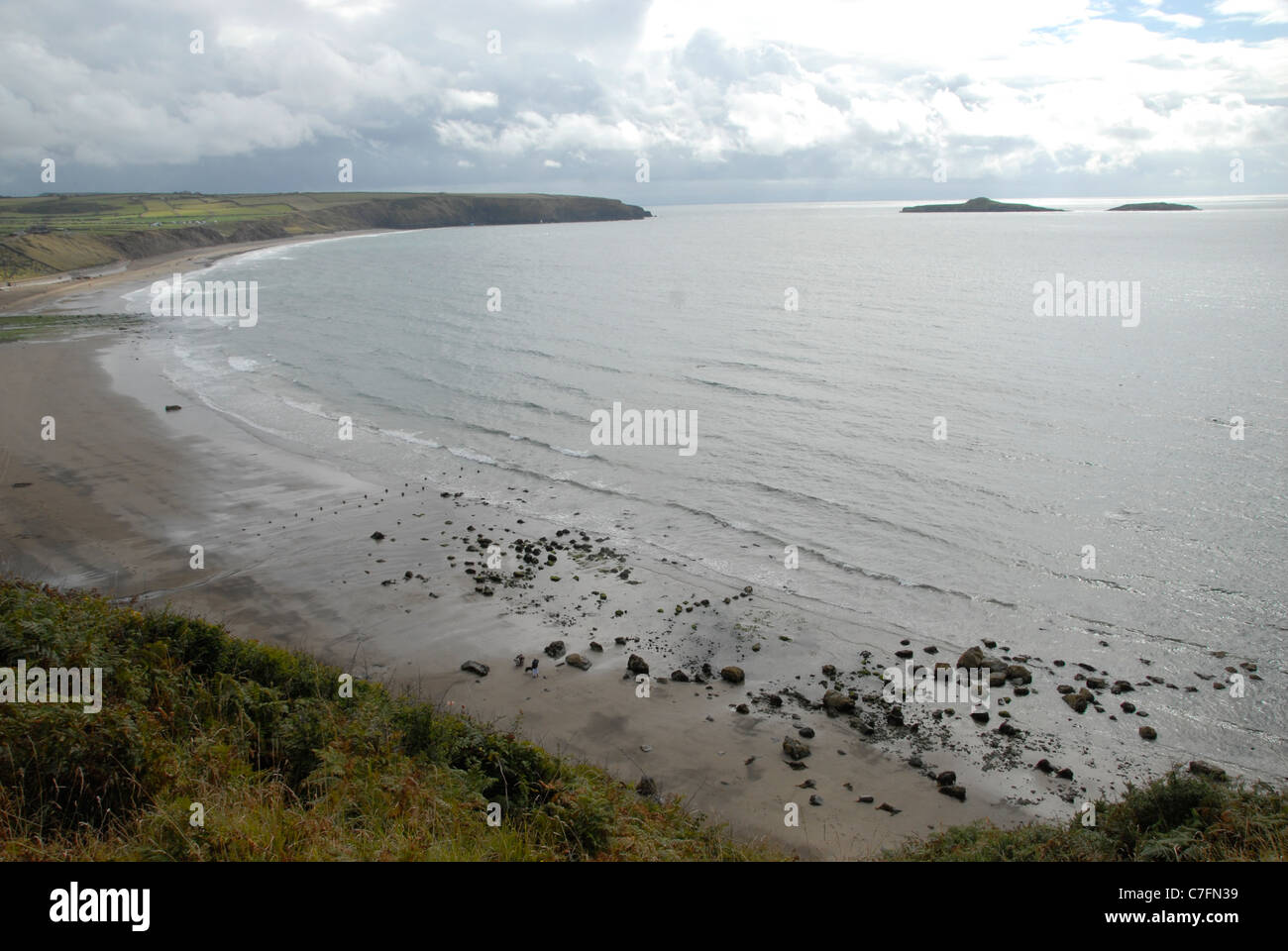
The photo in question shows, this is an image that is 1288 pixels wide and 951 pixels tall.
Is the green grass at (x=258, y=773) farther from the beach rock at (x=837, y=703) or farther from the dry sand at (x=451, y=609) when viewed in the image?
the beach rock at (x=837, y=703)

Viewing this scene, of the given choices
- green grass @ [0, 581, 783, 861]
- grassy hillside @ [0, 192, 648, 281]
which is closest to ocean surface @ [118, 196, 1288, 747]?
green grass @ [0, 581, 783, 861]

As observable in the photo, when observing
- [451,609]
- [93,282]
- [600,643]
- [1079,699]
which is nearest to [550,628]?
[600,643]

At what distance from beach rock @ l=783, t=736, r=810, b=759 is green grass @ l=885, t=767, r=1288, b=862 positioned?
2889 mm

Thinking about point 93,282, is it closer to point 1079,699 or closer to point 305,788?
point 305,788

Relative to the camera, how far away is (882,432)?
107ft

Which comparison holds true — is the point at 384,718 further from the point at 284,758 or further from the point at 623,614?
the point at 623,614

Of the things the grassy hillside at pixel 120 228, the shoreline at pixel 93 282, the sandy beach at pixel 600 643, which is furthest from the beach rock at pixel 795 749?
the grassy hillside at pixel 120 228

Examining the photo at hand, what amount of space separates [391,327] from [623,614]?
48.8 m

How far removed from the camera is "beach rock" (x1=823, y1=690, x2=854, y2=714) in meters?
15.0

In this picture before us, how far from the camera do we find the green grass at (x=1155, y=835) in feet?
28.3

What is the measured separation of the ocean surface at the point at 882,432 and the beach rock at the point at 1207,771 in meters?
2.11

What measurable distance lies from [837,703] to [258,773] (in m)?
10.2

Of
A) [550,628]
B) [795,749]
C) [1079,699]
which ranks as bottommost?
[795,749]
